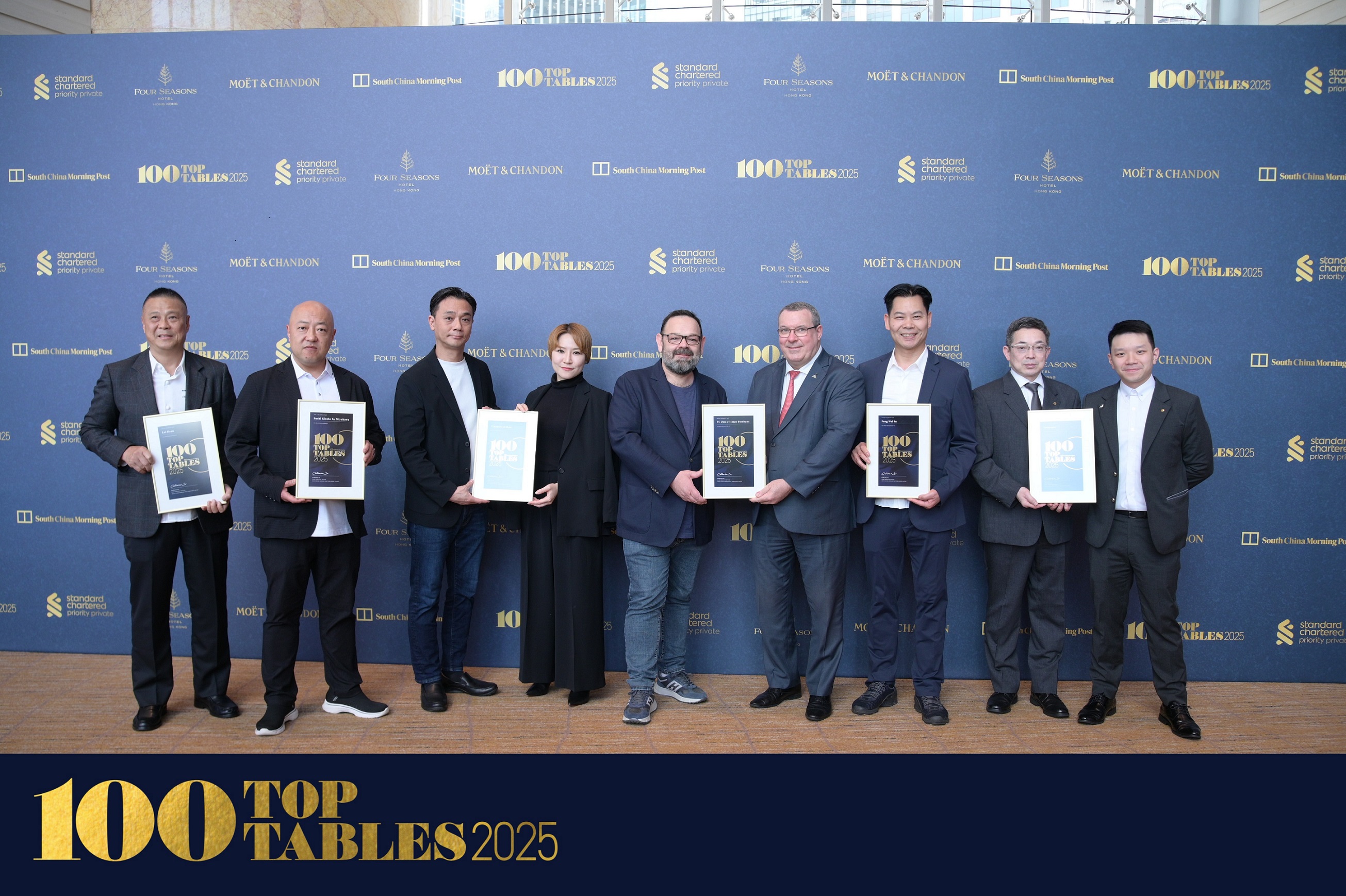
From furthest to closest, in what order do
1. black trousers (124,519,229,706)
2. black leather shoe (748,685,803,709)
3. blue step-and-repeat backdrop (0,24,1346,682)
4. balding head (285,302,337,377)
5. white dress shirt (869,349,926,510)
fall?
blue step-and-repeat backdrop (0,24,1346,682)
black leather shoe (748,685,803,709)
white dress shirt (869,349,926,510)
black trousers (124,519,229,706)
balding head (285,302,337,377)

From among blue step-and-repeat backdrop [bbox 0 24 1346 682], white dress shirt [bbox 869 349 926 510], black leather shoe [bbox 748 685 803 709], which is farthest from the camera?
blue step-and-repeat backdrop [bbox 0 24 1346 682]

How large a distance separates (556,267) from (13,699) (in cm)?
328

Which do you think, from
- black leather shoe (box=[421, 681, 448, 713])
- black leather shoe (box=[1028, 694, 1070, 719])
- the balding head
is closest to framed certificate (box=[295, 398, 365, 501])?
the balding head

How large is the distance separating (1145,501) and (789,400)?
5.19 ft

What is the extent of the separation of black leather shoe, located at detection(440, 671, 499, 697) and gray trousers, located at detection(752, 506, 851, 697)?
4.35 ft

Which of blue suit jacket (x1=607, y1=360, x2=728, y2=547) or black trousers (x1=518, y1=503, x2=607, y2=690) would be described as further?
black trousers (x1=518, y1=503, x2=607, y2=690)

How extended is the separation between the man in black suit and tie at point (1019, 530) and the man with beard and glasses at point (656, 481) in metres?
1.29

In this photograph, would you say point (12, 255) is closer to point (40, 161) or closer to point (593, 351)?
point (40, 161)

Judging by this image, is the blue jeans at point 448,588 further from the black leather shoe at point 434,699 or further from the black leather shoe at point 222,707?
the black leather shoe at point 222,707

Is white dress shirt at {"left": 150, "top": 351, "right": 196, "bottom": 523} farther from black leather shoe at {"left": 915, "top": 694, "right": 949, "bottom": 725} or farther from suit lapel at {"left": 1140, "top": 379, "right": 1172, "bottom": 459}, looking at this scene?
suit lapel at {"left": 1140, "top": 379, "right": 1172, "bottom": 459}

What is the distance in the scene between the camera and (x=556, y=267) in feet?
12.7

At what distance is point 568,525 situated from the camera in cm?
325

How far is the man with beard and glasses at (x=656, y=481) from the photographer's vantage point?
317 centimetres

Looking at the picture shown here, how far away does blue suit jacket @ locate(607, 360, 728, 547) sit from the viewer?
10.4 ft
